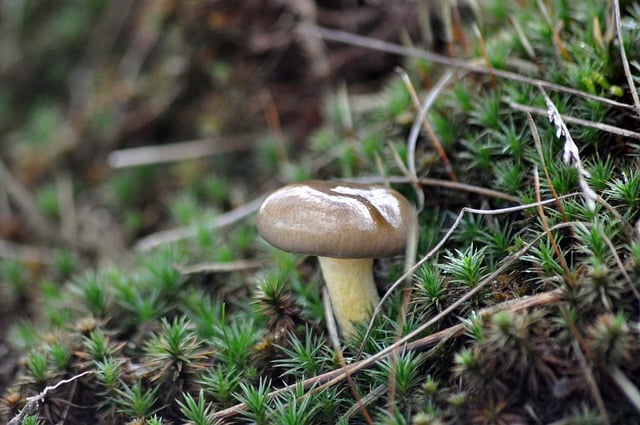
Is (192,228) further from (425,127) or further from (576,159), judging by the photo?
(576,159)

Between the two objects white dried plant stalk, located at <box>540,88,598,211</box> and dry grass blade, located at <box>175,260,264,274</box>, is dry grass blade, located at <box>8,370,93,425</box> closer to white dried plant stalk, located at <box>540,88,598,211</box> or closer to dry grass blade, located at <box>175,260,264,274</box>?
dry grass blade, located at <box>175,260,264,274</box>

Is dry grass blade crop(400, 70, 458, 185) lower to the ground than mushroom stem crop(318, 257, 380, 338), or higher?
higher

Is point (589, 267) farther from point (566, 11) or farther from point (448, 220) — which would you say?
point (566, 11)

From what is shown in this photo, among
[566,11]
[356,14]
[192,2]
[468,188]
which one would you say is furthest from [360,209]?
[192,2]

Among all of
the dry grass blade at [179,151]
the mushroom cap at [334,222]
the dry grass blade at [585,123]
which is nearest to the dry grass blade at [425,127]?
the dry grass blade at [585,123]

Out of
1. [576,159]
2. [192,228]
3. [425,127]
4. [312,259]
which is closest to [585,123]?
[576,159]

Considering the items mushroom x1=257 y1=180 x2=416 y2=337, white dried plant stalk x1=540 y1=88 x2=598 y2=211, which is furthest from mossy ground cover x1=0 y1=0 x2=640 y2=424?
mushroom x1=257 y1=180 x2=416 y2=337

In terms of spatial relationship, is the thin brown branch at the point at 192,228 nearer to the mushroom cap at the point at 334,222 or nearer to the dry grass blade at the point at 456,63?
the mushroom cap at the point at 334,222
